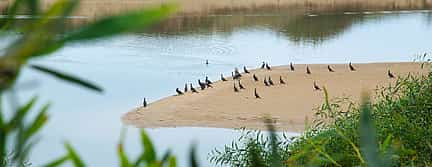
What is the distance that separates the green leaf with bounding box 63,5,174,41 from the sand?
36.7 feet

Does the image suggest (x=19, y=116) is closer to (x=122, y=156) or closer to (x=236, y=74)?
(x=122, y=156)

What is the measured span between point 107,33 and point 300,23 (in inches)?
996

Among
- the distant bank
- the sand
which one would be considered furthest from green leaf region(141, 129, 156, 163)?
the distant bank

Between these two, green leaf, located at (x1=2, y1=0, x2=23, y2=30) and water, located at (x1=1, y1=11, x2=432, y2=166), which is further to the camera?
water, located at (x1=1, y1=11, x2=432, y2=166)

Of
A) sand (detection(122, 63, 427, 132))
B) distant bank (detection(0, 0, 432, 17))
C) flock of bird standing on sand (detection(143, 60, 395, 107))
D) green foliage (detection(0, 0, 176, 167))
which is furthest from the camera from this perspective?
distant bank (detection(0, 0, 432, 17))

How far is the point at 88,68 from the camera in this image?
15.7 m

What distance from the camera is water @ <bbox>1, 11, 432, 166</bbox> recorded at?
1151 cm

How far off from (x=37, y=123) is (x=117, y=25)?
6 centimetres

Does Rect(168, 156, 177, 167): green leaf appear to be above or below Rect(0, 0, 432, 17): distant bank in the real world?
above

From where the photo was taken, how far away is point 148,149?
13.5 inches

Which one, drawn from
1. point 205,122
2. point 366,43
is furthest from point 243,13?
point 205,122

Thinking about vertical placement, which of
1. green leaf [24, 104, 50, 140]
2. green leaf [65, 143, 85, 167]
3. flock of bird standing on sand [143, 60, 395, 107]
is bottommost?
flock of bird standing on sand [143, 60, 395, 107]

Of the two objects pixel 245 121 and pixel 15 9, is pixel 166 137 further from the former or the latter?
pixel 15 9

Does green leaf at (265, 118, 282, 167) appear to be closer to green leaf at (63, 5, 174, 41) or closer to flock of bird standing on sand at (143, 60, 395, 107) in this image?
green leaf at (63, 5, 174, 41)
